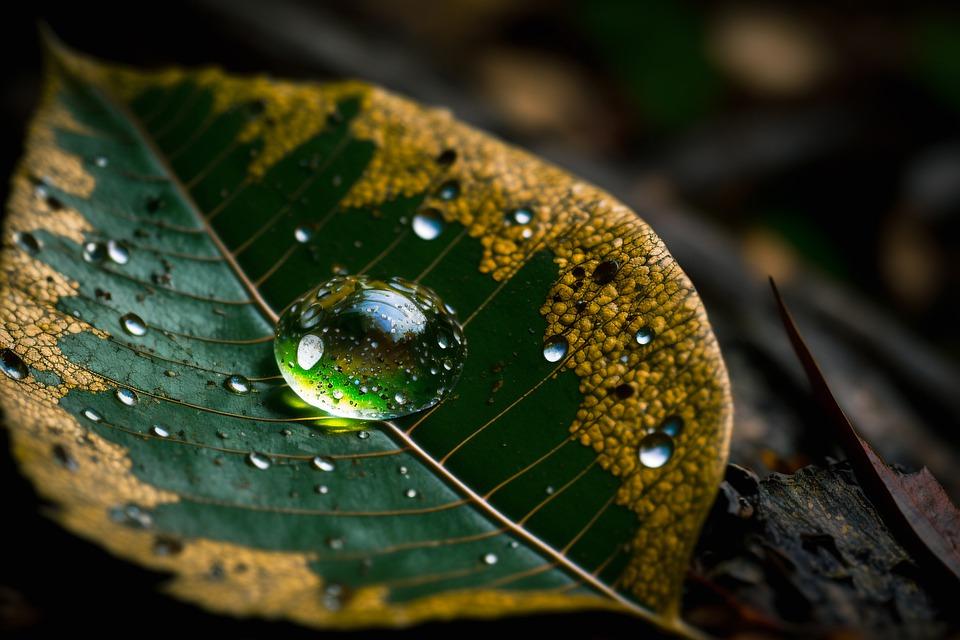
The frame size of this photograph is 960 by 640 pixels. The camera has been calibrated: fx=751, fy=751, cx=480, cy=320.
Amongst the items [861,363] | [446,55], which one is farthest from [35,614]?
[446,55]

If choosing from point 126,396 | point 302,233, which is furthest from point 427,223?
point 126,396

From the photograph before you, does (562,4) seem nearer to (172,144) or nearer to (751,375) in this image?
(751,375)

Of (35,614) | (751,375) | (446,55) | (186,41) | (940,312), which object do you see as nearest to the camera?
(35,614)

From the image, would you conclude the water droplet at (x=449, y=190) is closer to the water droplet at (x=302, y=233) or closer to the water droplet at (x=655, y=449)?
the water droplet at (x=302, y=233)

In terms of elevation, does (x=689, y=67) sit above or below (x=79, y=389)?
above

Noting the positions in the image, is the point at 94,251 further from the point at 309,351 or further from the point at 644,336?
the point at 644,336
